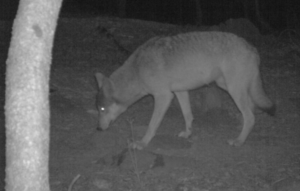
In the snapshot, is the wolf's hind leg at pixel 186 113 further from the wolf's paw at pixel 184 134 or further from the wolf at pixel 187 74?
the wolf at pixel 187 74

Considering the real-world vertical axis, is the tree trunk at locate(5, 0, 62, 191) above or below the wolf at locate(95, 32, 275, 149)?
above

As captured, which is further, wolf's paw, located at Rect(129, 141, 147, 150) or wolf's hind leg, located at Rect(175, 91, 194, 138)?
wolf's hind leg, located at Rect(175, 91, 194, 138)

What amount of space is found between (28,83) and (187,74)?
584 centimetres

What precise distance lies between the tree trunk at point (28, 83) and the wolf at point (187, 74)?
5303 mm

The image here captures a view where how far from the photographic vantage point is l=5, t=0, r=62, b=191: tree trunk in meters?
2.76

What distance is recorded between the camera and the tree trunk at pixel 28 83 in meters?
2.76

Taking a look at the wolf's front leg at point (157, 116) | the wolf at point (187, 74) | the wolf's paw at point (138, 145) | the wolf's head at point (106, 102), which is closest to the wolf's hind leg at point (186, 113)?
the wolf at point (187, 74)

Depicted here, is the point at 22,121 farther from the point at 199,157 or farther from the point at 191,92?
the point at 191,92

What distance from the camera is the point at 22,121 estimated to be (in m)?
2.77

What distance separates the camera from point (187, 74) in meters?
8.47

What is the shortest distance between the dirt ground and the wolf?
1.52 feet

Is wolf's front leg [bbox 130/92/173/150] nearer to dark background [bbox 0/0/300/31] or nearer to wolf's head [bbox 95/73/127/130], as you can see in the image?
wolf's head [bbox 95/73/127/130]

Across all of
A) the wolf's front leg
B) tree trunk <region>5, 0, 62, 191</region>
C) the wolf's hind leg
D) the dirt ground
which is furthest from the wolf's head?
tree trunk <region>5, 0, 62, 191</region>

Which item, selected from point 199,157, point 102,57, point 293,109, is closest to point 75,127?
point 199,157
